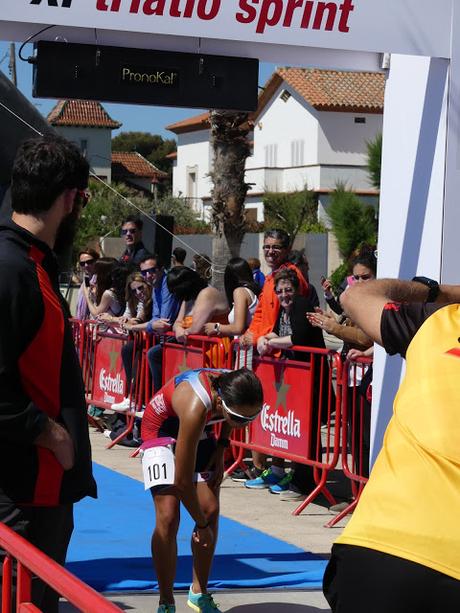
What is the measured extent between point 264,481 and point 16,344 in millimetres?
6773

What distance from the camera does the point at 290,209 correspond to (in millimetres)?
52406

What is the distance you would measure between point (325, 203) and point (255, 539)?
49.5 metres

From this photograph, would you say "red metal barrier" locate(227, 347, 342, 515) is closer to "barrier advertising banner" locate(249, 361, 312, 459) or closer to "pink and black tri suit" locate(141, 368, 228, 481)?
"barrier advertising banner" locate(249, 361, 312, 459)

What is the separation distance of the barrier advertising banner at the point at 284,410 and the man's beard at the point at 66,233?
5472 millimetres

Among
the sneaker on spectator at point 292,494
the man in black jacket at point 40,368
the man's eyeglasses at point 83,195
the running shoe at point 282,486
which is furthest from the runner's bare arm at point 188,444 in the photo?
the running shoe at point 282,486

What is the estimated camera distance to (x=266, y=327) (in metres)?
9.59

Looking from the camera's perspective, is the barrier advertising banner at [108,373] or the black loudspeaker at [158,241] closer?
the barrier advertising banner at [108,373]

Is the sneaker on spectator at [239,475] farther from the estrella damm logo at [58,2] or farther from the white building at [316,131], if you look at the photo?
the white building at [316,131]

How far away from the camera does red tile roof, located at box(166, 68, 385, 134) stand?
64.7 m

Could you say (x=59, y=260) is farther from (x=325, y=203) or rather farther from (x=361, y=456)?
(x=325, y=203)

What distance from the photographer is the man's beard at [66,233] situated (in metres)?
3.56

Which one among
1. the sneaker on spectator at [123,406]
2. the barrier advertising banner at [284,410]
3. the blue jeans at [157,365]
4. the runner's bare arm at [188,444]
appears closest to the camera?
the runner's bare arm at [188,444]

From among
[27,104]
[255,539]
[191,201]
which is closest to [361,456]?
[255,539]

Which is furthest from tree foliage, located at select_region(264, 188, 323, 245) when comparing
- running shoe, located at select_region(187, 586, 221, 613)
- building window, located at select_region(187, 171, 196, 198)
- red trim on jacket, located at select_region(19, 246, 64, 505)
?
red trim on jacket, located at select_region(19, 246, 64, 505)
